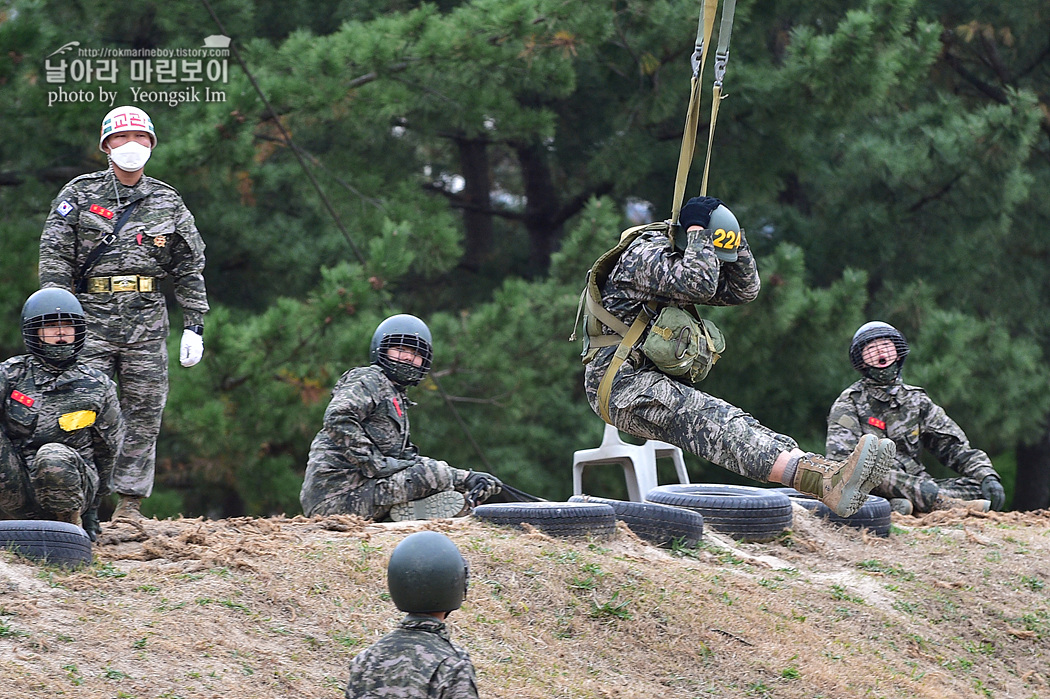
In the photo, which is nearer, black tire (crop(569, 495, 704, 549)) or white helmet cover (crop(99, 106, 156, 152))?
white helmet cover (crop(99, 106, 156, 152))

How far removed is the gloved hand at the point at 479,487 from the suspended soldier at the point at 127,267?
1967mm

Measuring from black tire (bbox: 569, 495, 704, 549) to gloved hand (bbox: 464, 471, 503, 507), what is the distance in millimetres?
757

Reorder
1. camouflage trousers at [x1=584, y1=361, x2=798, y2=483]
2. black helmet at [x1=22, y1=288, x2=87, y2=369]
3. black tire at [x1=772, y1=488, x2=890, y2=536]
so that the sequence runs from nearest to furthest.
→ camouflage trousers at [x1=584, y1=361, x2=798, y2=483] → black helmet at [x1=22, y1=288, x2=87, y2=369] → black tire at [x1=772, y1=488, x2=890, y2=536]

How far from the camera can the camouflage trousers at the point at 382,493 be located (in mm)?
8781

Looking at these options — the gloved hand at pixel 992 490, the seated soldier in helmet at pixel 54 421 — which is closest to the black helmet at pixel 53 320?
the seated soldier in helmet at pixel 54 421

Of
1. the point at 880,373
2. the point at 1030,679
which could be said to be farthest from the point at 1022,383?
the point at 1030,679

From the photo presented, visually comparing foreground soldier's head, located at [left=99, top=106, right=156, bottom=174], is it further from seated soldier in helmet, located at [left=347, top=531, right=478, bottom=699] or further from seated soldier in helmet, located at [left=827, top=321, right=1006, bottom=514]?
seated soldier in helmet, located at [left=827, top=321, right=1006, bottom=514]

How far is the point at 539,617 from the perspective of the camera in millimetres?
7312

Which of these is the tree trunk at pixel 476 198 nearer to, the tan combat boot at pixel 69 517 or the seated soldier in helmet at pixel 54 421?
the seated soldier in helmet at pixel 54 421

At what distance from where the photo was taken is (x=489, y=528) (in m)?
8.38

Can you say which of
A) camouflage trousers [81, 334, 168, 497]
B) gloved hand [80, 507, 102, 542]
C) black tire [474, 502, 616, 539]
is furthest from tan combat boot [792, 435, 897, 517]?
camouflage trousers [81, 334, 168, 497]

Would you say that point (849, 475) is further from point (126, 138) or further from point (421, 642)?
point (126, 138)

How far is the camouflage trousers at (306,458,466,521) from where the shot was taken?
878 cm

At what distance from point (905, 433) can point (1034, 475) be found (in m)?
11.6
